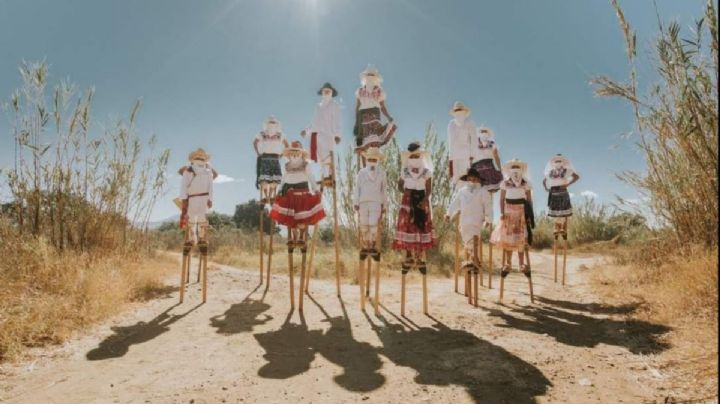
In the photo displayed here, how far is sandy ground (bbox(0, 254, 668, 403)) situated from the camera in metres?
3.37

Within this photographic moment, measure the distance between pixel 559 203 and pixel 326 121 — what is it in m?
4.78

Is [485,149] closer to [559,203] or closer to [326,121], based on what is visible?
[559,203]

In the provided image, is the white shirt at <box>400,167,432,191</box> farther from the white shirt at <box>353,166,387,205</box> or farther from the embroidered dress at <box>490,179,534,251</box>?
the embroidered dress at <box>490,179,534,251</box>

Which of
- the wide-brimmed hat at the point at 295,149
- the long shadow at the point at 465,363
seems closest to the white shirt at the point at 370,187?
the wide-brimmed hat at the point at 295,149

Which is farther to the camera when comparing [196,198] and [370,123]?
[370,123]

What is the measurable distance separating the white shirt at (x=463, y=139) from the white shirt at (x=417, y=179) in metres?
1.53

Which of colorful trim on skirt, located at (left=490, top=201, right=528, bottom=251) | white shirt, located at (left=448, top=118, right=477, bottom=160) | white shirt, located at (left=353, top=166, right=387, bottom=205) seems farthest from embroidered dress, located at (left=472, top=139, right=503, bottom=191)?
white shirt, located at (left=353, top=166, right=387, bottom=205)

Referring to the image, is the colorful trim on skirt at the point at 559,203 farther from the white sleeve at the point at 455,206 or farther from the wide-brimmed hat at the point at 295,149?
the wide-brimmed hat at the point at 295,149

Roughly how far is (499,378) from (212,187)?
5.09m

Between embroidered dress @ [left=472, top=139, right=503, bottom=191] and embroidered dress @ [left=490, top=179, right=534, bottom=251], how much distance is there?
0.68 m

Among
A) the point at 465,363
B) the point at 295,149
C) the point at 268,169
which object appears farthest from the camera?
the point at 268,169

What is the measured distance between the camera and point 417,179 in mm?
5977

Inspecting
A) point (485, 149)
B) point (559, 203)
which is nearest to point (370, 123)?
point (485, 149)

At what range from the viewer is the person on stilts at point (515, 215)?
22.3ft
